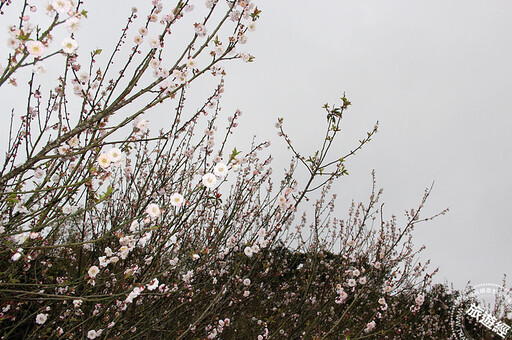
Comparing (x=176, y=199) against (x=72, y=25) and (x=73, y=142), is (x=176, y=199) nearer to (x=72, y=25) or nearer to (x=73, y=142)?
(x=73, y=142)

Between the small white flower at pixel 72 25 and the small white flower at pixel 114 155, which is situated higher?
the small white flower at pixel 72 25

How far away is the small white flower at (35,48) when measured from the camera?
5.42 feet

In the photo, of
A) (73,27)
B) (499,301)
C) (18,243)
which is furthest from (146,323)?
(499,301)

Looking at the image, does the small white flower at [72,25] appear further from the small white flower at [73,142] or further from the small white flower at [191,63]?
the small white flower at [73,142]

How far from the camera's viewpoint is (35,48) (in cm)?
167

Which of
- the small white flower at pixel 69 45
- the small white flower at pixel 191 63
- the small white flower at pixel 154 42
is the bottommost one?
the small white flower at pixel 69 45

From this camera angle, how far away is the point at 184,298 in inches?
137

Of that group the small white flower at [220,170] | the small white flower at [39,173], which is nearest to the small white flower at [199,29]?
the small white flower at [220,170]

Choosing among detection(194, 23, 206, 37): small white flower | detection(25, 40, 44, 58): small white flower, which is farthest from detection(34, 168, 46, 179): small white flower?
detection(194, 23, 206, 37): small white flower

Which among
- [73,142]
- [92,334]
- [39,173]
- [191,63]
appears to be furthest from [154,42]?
[92,334]

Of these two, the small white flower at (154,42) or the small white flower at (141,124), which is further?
the small white flower at (141,124)

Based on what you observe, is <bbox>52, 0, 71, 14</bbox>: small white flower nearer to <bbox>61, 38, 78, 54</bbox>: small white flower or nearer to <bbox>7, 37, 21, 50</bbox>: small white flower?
<bbox>61, 38, 78, 54</bbox>: small white flower

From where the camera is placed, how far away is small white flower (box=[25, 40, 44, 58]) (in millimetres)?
1651

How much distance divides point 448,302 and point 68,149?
15251 mm
